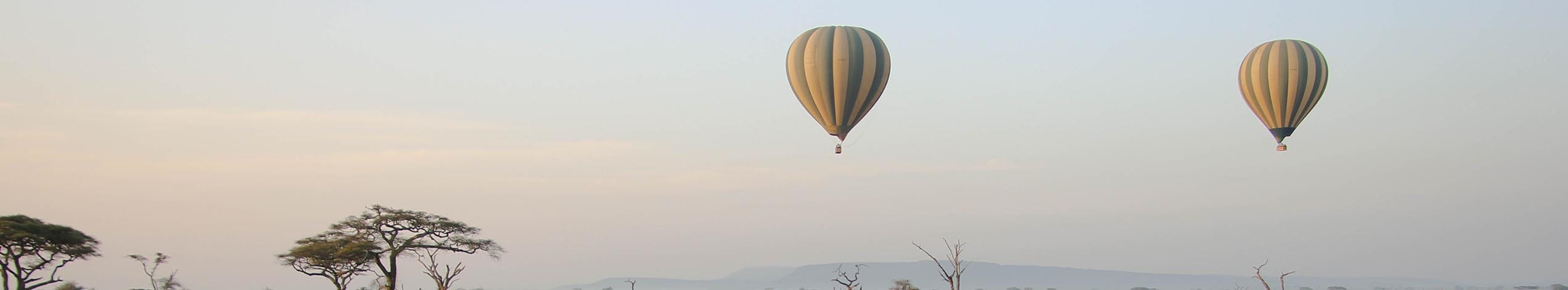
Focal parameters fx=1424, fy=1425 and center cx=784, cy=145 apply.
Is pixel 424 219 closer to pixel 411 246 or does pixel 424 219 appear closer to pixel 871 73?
pixel 411 246

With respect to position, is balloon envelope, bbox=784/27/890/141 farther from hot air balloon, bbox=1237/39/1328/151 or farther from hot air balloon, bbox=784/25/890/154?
hot air balloon, bbox=1237/39/1328/151

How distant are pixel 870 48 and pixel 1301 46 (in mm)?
17762


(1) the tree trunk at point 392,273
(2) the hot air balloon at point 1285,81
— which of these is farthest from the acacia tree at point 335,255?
(2) the hot air balloon at point 1285,81

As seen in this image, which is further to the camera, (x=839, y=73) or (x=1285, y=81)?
(x=1285, y=81)

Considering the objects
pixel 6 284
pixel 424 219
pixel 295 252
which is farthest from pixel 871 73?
pixel 6 284

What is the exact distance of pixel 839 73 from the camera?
4369 centimetres

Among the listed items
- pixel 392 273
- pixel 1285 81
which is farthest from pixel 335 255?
pixel 1285 81

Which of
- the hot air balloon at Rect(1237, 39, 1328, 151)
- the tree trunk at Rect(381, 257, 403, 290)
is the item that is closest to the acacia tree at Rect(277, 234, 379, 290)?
the tree trunk at Rect(381, 257, 403, 290)

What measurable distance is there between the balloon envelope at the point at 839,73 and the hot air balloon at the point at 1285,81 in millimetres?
15918

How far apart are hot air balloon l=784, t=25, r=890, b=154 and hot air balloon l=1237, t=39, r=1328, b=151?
15.9 meters

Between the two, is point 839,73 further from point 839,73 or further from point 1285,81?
point 1285,81

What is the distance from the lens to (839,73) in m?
43.7

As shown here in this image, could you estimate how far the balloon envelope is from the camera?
43.8 meters

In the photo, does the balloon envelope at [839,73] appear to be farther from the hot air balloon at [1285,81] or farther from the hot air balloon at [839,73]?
the hot air balloon at [1285,81]
